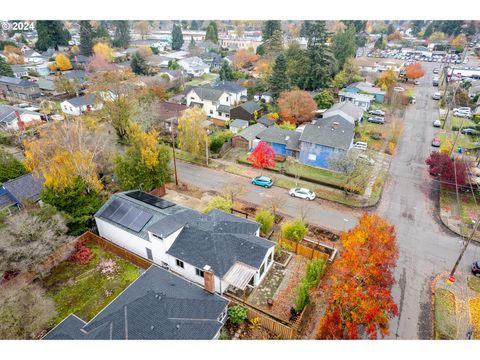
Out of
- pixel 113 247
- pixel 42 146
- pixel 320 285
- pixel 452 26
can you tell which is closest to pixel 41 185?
pixel 42 146

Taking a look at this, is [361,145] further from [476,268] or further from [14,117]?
[14,117]

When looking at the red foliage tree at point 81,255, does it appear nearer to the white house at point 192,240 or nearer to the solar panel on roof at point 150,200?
the white house at point 192,240

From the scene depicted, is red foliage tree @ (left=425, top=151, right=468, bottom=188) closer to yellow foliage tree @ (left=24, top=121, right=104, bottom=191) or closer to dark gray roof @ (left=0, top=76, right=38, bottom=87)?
yellow foliage tree @ (left=24, top=121, right=104, bottom=191)

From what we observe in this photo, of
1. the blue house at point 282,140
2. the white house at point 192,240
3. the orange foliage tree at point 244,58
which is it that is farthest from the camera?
the orange foliage tree at point 244,58

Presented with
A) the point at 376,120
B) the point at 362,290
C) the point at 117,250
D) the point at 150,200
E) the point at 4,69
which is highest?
the point at 4,69

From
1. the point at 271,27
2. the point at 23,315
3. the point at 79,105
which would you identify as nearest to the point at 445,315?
the point at 23,315

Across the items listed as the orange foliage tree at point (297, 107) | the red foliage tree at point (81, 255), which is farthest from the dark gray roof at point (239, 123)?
the red foliage tree at point (81, 255)

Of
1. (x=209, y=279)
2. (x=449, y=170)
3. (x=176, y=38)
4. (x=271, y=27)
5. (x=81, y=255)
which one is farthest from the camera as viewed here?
(x=176, y=38)

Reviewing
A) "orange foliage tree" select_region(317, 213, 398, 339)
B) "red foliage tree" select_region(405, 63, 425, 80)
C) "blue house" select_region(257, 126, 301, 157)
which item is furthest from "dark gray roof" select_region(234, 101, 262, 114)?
"red foliage tree" select_region(405, 63, 425, 80)
